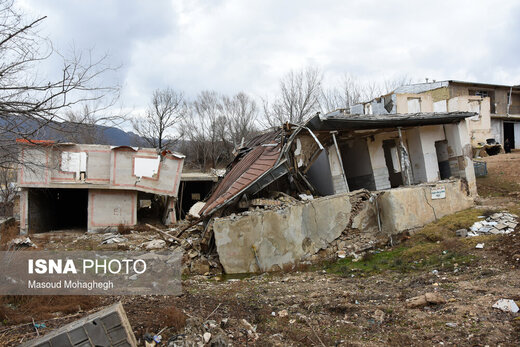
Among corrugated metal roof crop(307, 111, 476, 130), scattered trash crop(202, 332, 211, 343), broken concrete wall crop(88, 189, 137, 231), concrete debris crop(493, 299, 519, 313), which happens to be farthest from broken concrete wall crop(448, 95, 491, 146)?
scattered trash crop(202, 332, 211, 343)

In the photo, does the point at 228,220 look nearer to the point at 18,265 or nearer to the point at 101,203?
the point at 18,265

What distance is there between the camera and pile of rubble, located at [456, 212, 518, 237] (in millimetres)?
8188

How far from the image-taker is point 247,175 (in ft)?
33.2

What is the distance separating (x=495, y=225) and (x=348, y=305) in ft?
18.0

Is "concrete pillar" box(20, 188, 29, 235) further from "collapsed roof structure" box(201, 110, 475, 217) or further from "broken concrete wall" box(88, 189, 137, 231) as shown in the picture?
"collapsed roof structure" box(201, 110, 475, 217)

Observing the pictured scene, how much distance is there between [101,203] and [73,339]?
12.4m

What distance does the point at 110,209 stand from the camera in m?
15.1

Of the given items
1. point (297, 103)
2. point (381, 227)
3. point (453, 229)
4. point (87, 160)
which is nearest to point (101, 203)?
point (87, 160)

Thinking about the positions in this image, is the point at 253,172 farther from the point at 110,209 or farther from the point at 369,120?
the point at 110,209

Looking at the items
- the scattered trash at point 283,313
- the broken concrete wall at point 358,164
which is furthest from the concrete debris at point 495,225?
the scattered trash at point 283,313

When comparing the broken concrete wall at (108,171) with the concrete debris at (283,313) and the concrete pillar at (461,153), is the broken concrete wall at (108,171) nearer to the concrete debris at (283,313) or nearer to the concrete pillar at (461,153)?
the concrete pillar at (461,153)

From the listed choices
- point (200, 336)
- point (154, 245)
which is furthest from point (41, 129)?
point (154, 245)

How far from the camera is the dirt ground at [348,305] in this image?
13.6 ft

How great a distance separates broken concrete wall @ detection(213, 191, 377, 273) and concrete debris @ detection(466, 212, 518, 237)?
293 centimetres
